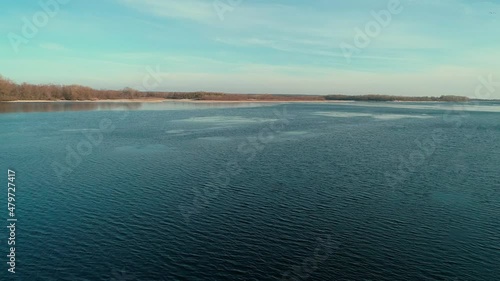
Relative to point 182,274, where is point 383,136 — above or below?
above

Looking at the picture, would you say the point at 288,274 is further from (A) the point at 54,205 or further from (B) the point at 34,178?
(B) the point at 34,178

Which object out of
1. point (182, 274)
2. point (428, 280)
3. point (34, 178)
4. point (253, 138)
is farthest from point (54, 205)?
point (253, 138)

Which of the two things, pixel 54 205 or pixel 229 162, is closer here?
pixel 54 205

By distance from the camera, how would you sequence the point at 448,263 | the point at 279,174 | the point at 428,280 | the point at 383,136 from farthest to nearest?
the point at 383,136, the point at 279,174, the point at 448,263, the point at 428,280

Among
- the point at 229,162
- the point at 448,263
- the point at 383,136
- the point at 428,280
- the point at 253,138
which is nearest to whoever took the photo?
the point at 428,280

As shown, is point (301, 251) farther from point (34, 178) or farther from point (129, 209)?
point (34, 178)

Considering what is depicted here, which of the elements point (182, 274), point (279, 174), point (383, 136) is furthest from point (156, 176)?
point (383, 136)
